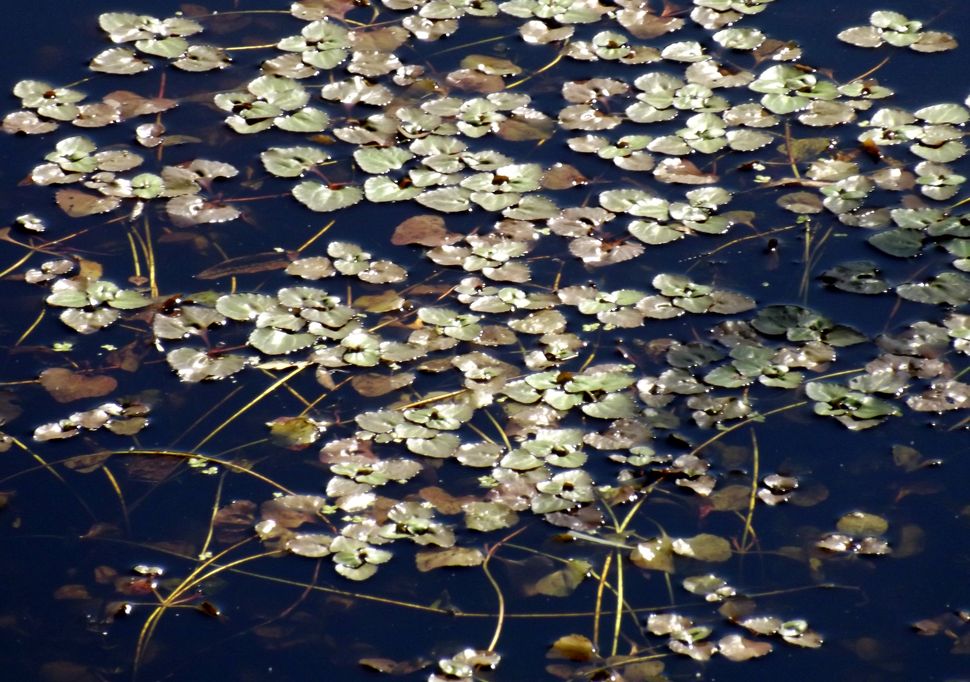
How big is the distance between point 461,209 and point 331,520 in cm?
123

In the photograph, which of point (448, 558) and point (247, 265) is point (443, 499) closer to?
point (448, 558)

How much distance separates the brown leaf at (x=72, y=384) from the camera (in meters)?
3.54

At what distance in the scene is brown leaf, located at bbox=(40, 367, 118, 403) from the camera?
3.54 meters

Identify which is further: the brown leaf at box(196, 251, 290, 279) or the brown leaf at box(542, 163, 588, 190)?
the brown leaf at box(542, 163, 588, 190)

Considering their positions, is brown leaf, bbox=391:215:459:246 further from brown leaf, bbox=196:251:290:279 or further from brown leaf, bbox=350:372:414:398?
brown leaf, bbox=350:372:414:398

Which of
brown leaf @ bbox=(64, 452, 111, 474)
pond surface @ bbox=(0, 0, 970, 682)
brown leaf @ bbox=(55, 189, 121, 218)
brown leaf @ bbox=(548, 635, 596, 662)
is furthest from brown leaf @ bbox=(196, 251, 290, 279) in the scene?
brown leaf @ bbox=(548, 635, 596, 662)

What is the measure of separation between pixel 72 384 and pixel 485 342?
3.62 feet

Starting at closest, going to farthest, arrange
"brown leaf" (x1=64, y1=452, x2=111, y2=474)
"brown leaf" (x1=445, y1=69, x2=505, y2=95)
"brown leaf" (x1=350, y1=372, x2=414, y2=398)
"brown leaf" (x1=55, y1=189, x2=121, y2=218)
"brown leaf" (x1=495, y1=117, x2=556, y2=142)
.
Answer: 1. "brown leaf" (x1=64, y1=452, x2=111, y2=474)
2. "brown leaf" (x1=350, y1=372, x2=414, y2=398)
3. "brown leaf" (x1=55, y1=189, x2=121, y2=218)
4. "brown leaf" (x1=495, y1=117, x2=556, y2=142)
5. "brown leaf" (x1=445, y1=69, x2=505, y2=95)

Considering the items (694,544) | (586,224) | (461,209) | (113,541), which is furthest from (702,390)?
(113,541)

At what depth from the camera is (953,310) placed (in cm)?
374

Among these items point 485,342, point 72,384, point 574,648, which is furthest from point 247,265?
point 574,648

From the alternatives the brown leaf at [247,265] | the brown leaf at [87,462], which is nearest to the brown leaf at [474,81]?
the brown leaf at [247,265]

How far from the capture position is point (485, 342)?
366cm

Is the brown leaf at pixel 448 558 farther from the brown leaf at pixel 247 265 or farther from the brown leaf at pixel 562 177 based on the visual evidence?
the brown leaf at pixel 562 177
